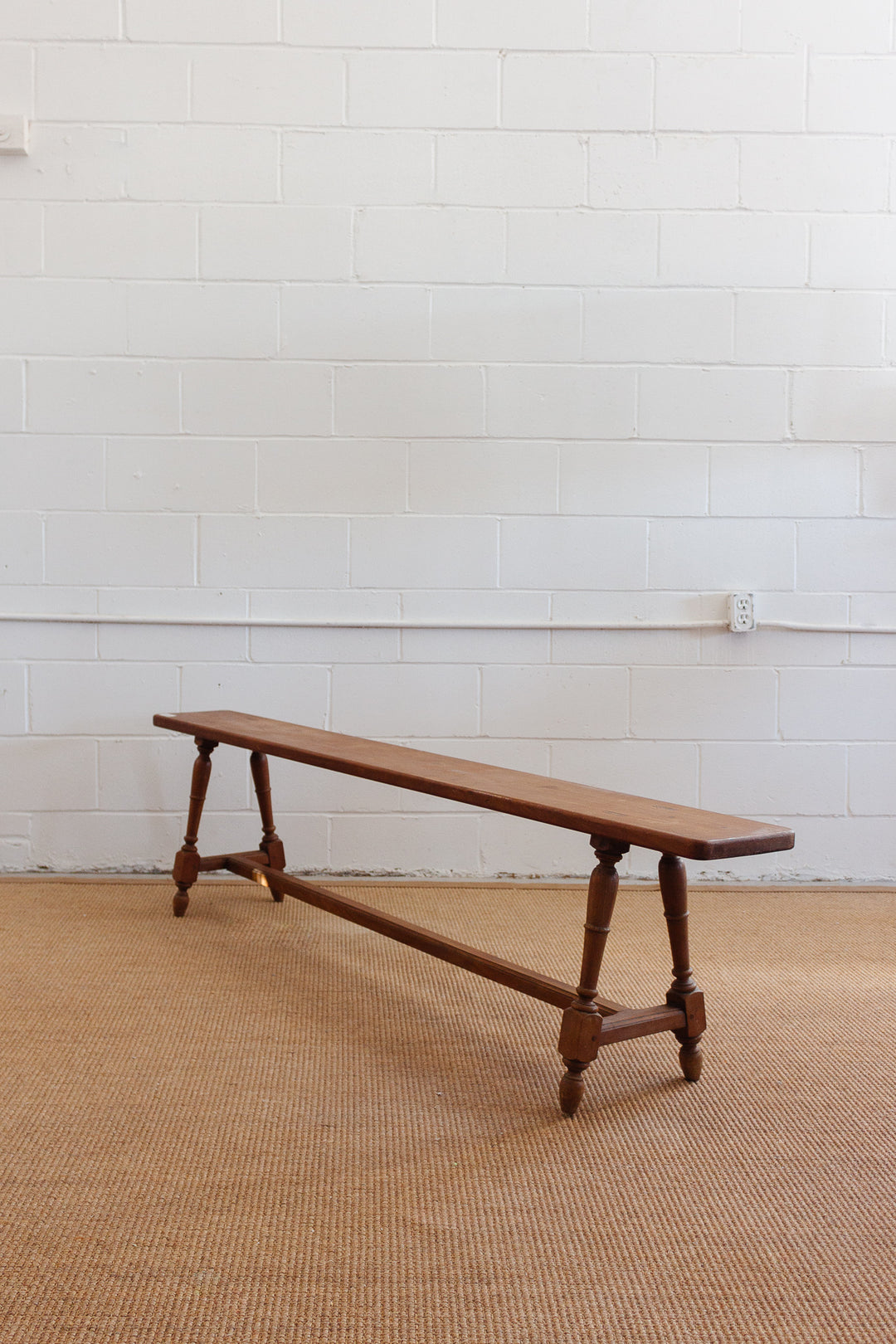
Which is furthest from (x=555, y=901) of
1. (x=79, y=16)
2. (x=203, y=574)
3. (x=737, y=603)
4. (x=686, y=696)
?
(x=79, y=16)

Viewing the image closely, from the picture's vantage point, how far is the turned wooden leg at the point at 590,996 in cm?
179

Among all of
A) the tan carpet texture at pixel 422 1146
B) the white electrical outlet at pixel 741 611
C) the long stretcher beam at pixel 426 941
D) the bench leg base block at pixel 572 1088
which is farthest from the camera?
the white electrical outlet at pixel 741 611

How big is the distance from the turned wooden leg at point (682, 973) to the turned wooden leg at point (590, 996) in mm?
104

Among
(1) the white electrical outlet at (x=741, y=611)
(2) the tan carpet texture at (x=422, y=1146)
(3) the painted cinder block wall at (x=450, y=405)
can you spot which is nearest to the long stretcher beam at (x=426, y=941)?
(2) the tan carpet texture at (x=422, y=1146)

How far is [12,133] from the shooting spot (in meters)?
3.06

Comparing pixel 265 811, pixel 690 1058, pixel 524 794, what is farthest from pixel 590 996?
pixel 265 811

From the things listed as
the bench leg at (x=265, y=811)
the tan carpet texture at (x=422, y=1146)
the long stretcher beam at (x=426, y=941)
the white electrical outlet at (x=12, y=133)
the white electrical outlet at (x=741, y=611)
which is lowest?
the tan carpet texture at (x=422, y=1146)

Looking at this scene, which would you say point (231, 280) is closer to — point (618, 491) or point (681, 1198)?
point (618, 491)

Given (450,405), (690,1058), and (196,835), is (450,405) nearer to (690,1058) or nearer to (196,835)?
→ (196,835)

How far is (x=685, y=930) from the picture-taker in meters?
1.87

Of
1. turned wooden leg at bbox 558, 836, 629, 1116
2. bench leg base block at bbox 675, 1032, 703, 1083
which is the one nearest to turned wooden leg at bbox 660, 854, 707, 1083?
bench leg base block at bbox 675, 1032, 703, 1083

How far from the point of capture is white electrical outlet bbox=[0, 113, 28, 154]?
305cm

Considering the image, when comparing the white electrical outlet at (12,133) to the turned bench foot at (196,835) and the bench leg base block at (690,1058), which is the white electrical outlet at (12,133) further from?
the bench leg base block at (690,1058)

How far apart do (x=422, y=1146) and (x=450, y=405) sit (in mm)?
2110
